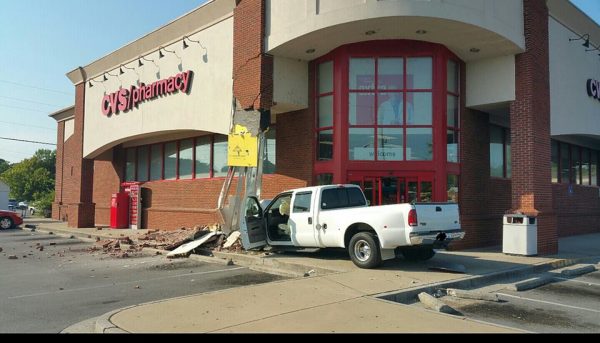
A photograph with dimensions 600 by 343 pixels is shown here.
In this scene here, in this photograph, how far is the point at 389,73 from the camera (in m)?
15.3

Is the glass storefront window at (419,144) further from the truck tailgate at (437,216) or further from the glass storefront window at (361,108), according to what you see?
the truck tailgate at (437,216)

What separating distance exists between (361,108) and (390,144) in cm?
142

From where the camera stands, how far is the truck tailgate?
10.2 meters

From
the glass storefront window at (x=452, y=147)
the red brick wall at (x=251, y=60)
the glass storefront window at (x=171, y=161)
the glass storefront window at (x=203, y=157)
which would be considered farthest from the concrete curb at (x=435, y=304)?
the glass storefront window at (x=171, y=161)

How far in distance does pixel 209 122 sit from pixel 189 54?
327cm

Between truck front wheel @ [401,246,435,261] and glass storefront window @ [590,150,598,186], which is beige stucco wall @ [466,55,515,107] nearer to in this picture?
truck front wheel @ [401,246,435,261]

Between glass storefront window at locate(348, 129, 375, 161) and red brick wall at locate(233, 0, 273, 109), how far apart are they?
2836 mm

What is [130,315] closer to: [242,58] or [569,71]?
[242,58]

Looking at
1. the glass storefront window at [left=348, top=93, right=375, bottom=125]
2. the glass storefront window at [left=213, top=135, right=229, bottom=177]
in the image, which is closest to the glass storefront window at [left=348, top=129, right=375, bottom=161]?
the glass storefront window at [left=348, top=93, right=375, bottom=125]

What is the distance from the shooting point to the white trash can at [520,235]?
46.2ft

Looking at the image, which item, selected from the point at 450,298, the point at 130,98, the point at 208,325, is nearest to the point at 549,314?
the point at 450,298

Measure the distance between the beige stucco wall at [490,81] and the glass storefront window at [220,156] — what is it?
377 inches

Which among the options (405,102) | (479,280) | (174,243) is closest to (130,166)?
(174,243)

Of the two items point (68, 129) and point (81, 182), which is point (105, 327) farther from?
point (68, 129)
